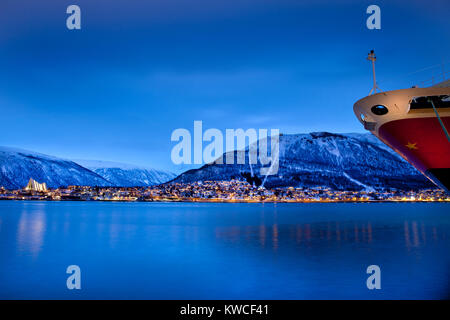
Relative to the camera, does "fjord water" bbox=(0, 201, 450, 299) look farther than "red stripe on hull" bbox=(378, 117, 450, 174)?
No

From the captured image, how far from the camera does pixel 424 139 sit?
19516mm

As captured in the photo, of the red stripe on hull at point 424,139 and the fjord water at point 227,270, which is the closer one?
the fjord water at point 227,270

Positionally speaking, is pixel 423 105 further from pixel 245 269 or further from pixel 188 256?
pixel 188 256

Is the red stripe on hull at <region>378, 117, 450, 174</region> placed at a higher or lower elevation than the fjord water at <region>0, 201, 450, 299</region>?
higher

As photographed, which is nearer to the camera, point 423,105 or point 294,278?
point 294,278

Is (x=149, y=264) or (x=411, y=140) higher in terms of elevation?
(x=411, y=140)

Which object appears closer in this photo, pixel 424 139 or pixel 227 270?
pixel 227 270

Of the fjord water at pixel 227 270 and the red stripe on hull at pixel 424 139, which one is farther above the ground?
the red stripe on hull at pixel 424 139

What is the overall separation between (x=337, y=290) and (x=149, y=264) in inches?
377

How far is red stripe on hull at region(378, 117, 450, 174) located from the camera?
18.9 metres

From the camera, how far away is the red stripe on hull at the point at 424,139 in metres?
18.9

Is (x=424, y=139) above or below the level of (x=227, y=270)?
above

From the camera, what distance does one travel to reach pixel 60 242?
27.2m
